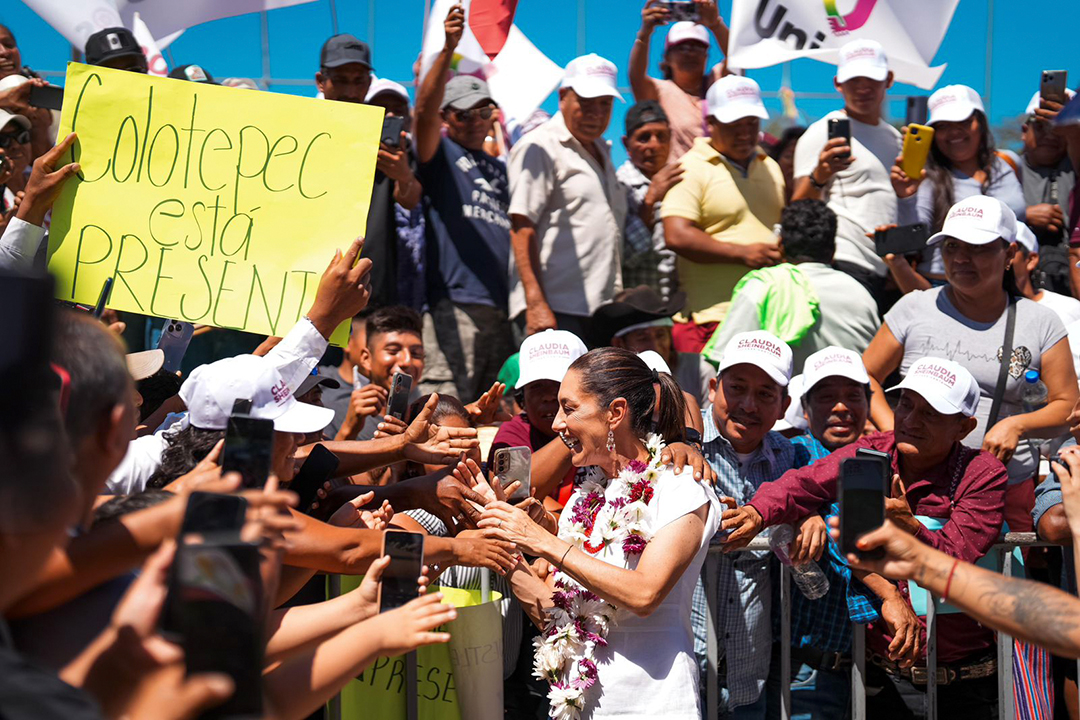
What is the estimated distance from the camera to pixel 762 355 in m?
4.87

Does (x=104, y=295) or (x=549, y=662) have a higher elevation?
(x=104, y=295)

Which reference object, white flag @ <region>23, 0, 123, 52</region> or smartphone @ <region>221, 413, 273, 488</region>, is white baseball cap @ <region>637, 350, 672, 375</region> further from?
white flag @ <region>23, 0, 123, 52</region>

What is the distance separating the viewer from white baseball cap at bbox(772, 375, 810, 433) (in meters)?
5.65

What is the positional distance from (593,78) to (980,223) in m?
2.49

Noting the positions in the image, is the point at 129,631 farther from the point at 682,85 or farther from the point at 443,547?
the point at 682,85

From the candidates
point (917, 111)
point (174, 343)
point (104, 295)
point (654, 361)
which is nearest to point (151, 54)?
point (174, 343)

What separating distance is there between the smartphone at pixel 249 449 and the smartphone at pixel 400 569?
0.43 metres

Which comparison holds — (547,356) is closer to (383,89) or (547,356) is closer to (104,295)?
(104,295)

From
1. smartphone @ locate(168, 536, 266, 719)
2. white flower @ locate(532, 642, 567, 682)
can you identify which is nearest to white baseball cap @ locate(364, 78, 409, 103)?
white flower @ locate(532, 642, 567, 682)

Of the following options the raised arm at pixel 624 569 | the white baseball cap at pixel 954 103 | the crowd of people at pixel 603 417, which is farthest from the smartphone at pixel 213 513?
→ the white baseball cap at pixel 954 103

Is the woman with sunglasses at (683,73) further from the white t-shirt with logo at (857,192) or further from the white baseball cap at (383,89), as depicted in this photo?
the white baseball cap at (383,89)

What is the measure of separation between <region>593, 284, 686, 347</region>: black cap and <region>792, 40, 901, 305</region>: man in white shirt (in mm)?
1397

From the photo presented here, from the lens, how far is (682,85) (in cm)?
821

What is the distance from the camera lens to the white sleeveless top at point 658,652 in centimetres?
Answer: 372
